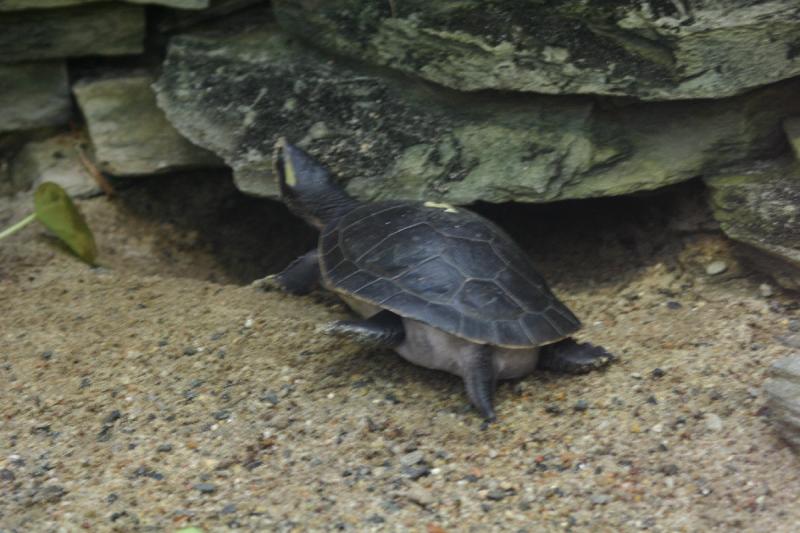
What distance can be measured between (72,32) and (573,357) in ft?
9.01

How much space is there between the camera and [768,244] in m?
3.61

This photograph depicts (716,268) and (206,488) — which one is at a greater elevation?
(716,268)

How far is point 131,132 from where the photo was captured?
468 centimetres

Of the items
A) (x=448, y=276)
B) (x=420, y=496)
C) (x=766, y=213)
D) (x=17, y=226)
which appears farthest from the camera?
(x=17, y=226)

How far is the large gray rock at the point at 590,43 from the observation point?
3.46m

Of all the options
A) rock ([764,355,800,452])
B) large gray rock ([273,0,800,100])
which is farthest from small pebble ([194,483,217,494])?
large gray rock ([273,0,800,100])

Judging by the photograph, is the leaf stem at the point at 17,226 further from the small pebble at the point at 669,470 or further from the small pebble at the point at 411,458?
the small pebble at the point at 669,470

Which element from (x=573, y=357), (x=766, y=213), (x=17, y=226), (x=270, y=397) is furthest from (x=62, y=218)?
(x=766, y=213)

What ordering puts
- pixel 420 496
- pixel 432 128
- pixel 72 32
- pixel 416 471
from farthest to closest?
pixel 72 32 → pixel 432 128 → pixel 416 471 → pixel 420 496

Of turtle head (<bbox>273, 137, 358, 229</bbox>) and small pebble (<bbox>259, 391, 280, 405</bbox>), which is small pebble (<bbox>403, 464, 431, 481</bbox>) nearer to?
small pebble (<bbox>259, 391, 280, 405</bbox>)

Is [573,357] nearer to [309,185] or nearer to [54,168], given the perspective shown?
[309,185]

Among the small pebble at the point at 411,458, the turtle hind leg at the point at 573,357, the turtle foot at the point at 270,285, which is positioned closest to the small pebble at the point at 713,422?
the turtle hind leg at the point at 573,357

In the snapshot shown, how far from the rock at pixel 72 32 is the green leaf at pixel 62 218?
2.13ft

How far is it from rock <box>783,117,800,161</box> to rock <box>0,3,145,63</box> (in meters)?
2.84
